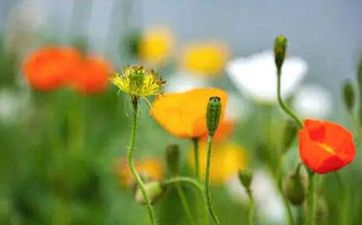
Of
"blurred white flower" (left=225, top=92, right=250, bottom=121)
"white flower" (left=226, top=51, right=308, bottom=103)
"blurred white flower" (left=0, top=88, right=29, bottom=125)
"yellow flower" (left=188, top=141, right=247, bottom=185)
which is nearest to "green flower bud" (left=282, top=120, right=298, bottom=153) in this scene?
"white flower" (left=226, top=51, right=308, bottom=103)

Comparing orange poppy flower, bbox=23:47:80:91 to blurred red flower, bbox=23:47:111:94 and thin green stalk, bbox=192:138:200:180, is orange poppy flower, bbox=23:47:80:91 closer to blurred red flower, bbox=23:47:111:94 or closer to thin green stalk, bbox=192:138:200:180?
blurred red flower, bbox=23:47:111:94

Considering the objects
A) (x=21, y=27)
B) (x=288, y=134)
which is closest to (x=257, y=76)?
Result: (x=288, y=134)

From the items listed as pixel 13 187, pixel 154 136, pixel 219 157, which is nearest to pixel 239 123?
pixel 154 136

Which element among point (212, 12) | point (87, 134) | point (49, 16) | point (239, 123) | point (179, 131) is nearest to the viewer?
point (179, 131)

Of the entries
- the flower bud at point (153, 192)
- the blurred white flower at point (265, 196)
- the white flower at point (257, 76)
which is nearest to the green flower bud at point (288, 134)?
the flower bud at point (153, 192)

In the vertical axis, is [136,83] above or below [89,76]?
above

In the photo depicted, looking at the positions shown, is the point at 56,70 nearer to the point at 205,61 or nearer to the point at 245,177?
the point at 245,177

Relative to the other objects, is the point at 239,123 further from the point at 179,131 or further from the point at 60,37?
the point at 179,131
